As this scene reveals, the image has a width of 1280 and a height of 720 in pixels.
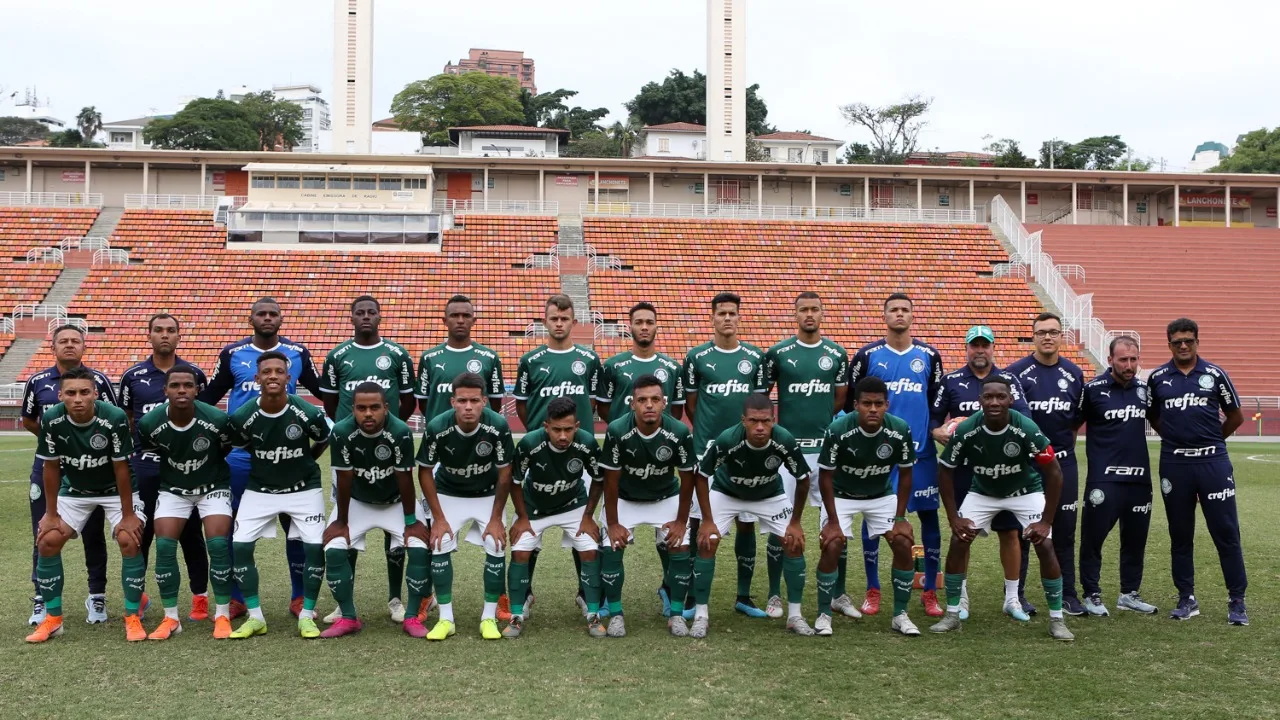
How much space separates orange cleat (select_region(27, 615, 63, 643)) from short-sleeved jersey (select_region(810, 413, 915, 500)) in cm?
508

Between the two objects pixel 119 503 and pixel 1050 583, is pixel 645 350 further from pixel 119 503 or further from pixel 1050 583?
pixel 119 503

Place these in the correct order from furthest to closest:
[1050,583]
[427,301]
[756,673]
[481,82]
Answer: [481,82] < [427,301] < [1050,583] < [756,673]

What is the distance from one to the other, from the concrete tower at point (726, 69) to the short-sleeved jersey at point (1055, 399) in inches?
1267

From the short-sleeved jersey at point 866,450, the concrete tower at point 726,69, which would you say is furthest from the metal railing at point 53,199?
the short-sleeved jersey at point 866,450

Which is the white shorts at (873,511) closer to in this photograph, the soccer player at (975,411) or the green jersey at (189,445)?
the soccer player at (975,411)

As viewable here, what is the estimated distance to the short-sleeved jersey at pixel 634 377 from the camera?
7.93 meters

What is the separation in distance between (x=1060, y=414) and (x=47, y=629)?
7.00 meters

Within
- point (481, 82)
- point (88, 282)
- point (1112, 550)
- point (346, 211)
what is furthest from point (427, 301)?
point (481, 82)

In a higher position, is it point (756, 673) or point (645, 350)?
point (645, 350)

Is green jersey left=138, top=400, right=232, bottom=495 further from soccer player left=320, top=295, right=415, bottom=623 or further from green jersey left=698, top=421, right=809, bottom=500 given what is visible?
green jersey left=698, top=421, right=809, bottom=500

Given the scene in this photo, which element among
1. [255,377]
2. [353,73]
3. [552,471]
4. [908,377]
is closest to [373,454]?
[552,471]

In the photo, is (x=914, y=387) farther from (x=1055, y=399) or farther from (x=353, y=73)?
(x=353, y=73)

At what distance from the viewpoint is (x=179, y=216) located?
35719 millimetres

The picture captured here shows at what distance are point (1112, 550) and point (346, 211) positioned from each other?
29.1 metres
